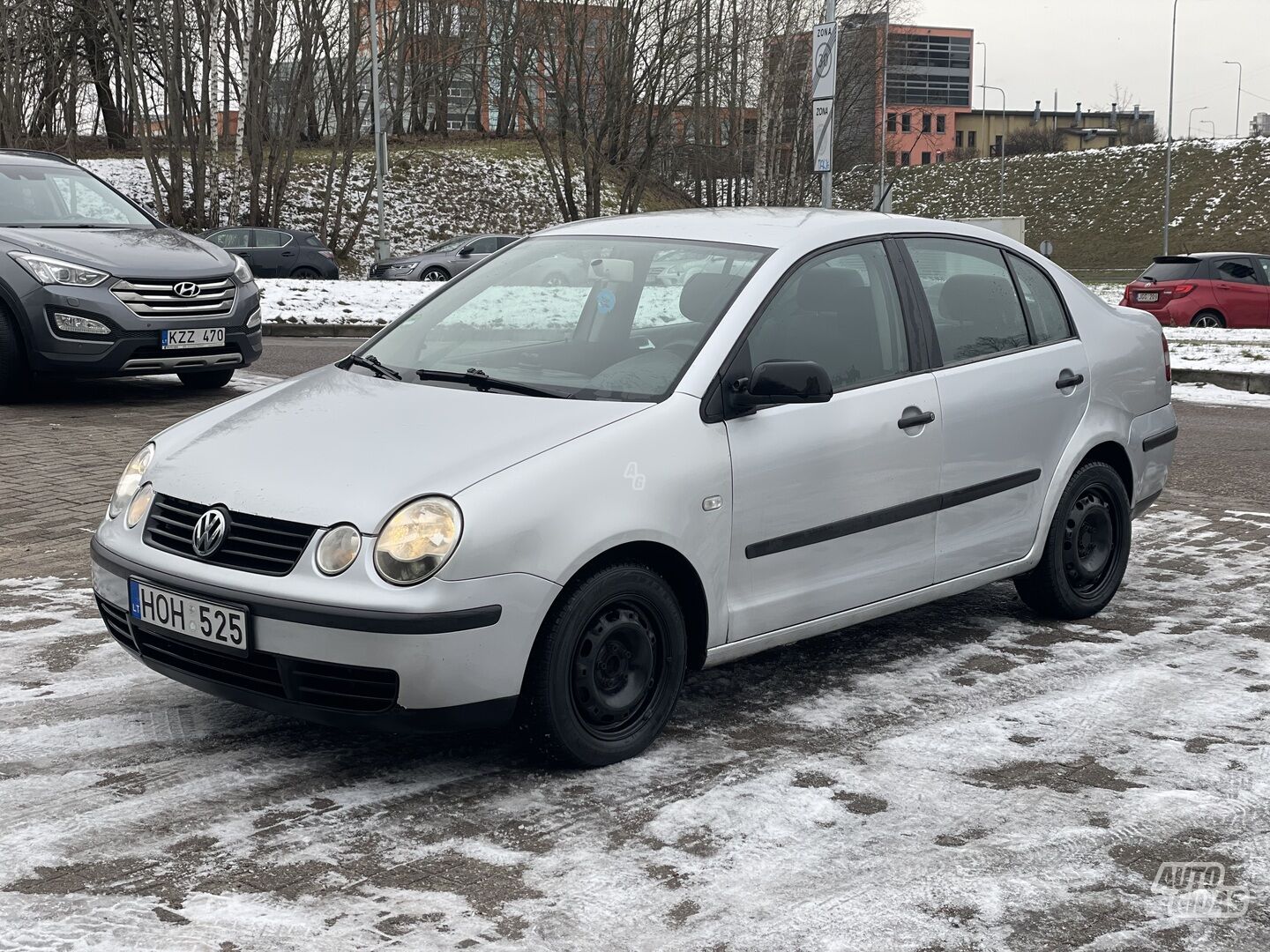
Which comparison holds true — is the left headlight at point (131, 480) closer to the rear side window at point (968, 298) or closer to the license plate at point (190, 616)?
the license plate at point (190, 616)

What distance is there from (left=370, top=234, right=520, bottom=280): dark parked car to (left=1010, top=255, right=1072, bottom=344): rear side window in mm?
24788

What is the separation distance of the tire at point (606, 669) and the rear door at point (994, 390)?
4.45 feet

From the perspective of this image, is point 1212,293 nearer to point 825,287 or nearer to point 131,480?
point 825,287

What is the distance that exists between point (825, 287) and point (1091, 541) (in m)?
1.79

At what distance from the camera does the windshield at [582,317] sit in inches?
177

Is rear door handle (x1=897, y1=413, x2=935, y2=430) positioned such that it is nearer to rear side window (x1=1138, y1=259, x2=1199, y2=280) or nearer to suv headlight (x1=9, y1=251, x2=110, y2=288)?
suv headlight (x1=9, y1=251, x2=110, y2=288)

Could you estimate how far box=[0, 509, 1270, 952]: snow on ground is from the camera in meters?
3.16

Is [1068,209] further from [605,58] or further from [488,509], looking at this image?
[488,509]

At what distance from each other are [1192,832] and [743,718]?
139 centimetres

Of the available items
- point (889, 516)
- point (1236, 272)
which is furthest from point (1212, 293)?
point (889, 516)

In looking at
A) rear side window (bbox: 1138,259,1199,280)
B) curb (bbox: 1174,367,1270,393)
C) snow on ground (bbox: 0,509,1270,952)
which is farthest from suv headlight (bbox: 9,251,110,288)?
rear side window (bbox: 1138,259,1199,280)

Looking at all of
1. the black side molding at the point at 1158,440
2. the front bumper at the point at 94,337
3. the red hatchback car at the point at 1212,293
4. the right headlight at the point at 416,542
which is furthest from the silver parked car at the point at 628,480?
the red hatchback car at the point at 1212,293

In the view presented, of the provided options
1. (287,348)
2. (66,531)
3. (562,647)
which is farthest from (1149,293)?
(562,647)

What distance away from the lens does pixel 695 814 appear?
3783 millimetres
